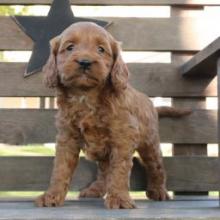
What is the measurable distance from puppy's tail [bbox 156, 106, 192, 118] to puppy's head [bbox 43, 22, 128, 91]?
0.60 meters

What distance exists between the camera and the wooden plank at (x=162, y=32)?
2.71 m

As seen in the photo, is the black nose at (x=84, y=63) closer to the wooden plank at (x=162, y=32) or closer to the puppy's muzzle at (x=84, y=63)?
the puppy's muzzle at (x=84, y=63)

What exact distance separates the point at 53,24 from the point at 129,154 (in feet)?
3.12

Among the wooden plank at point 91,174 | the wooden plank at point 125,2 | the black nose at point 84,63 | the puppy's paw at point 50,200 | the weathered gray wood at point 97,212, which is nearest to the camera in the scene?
the weathered gray wood at point 97,212

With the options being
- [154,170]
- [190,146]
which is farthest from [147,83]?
[154,170]

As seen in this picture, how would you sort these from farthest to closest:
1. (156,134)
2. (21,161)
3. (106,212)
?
(21,161), (156,134), (106,212)

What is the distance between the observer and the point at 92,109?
2018 mm

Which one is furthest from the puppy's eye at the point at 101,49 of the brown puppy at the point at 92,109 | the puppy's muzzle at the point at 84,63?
the puppy's muzzle at the point at 84,63

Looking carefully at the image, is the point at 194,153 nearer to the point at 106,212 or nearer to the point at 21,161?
the point at 21,161

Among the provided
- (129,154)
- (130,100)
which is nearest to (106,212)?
(129,154)

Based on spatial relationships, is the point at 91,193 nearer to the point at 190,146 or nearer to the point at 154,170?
the point at 154,170

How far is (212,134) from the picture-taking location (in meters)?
2.66

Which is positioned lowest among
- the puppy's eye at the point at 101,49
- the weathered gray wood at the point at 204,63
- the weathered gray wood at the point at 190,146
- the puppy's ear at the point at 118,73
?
the weathered gray wood at the point at 190,146

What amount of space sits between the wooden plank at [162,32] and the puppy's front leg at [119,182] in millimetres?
847
